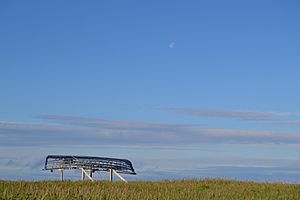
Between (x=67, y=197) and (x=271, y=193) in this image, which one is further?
(x=271, y=193)

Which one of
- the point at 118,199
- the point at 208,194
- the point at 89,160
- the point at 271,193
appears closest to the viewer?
the point at 118,199

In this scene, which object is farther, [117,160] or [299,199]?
[117,160]

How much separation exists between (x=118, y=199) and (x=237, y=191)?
9.08m

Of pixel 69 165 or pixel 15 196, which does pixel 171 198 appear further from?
pixel 69 165

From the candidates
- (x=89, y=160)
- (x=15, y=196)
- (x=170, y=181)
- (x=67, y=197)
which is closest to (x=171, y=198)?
(x=67, y=197)

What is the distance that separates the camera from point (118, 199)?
711 inches

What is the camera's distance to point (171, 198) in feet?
67.4

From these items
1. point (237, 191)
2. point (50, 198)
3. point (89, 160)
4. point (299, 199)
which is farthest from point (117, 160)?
point (50, 198)

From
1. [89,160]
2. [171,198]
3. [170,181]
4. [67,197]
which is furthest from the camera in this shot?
[89,160]

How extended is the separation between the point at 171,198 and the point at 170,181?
40.2ft

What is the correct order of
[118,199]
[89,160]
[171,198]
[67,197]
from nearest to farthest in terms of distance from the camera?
[67,197] → [118,199] → [171,198] → [89,160]

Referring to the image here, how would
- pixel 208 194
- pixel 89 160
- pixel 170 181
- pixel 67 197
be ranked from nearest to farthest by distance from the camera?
pixel 67 197 < pixel 208 194 < pixel 170 181 < pixel 89 160

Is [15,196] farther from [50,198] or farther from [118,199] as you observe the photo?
[118,199]

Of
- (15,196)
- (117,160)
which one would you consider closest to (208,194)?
(15,196)
